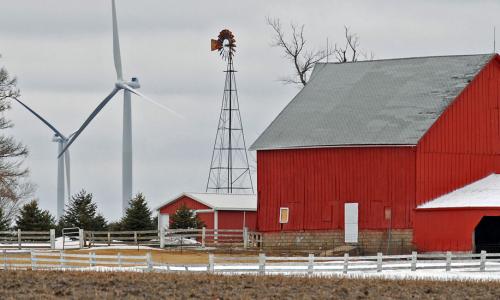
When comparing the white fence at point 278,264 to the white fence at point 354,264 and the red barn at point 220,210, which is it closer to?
the white fence at point 354,264

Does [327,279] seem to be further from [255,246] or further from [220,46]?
[220,46]

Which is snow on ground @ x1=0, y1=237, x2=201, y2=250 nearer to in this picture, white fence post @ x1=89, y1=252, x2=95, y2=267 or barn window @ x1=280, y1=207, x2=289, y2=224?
barn window @ x1=280, y1=207, x2=289, y2=224

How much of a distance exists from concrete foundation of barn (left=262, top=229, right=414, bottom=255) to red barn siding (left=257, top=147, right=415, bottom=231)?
30 cm

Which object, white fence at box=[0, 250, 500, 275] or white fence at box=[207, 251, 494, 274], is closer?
white fence at box=[207, 251, 494, 274]

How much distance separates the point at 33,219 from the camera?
72.2 metres

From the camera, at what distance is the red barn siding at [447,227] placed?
57.7 m

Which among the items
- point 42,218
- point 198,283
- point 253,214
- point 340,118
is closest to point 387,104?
point 340,118

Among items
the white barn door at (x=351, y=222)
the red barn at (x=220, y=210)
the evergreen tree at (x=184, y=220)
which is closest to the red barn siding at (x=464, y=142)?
the white barn door at (x=351, y=222)

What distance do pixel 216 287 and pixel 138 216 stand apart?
33.8m

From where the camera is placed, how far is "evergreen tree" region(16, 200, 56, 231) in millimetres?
71812

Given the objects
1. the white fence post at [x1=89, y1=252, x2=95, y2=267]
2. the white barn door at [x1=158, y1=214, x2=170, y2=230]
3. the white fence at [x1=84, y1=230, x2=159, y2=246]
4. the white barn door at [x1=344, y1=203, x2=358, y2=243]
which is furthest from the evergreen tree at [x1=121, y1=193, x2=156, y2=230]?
the white fence post at [x1=89, y1=252, x2=95, y2=267]

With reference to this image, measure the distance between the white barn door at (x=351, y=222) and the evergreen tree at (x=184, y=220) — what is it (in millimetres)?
11999

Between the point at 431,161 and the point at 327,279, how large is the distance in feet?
63.4

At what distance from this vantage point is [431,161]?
60.1 meters
